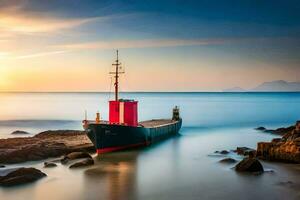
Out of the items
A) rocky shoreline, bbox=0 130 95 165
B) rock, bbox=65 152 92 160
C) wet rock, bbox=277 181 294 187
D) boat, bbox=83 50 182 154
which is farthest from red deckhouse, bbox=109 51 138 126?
wet rock, bbox=277 181 294 187

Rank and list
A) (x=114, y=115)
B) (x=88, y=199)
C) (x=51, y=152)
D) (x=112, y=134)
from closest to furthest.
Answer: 1. (x=88, y=199)
2. (x=51, y=152)
3. (x=112, y=134)
4. (x=114, y=115)

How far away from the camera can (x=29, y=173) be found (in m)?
28.7

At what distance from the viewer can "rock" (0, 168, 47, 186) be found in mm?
27094

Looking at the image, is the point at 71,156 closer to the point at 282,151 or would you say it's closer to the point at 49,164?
the point at 49,164

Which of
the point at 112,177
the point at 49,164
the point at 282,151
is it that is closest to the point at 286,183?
the point at 282,151

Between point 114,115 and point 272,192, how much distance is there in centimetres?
2228

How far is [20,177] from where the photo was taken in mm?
27766

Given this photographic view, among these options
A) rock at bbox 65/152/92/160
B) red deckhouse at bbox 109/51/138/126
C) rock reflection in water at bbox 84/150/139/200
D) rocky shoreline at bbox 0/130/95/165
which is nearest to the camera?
rock reflection in water at bbox 84/150/139/200

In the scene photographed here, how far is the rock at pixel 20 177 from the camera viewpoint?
27.1m

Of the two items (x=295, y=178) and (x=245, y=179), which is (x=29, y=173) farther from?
(x=295, y=178)

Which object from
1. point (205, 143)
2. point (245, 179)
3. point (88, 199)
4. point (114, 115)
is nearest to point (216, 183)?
point (245, 179)

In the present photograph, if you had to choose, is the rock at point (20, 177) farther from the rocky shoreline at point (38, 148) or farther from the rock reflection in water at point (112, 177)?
the rocky shoreline at point (38, 148)

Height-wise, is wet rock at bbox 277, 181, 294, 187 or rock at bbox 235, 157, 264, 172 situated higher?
rock at bbox 235, 157, 264, 172

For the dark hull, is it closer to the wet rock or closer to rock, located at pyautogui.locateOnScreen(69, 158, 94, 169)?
rock, located at pyautogui.locateOnScreen(69, 158, 94, 169)
